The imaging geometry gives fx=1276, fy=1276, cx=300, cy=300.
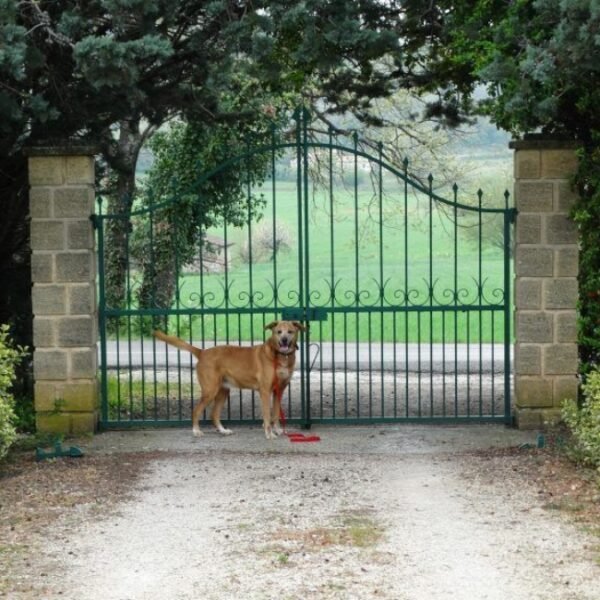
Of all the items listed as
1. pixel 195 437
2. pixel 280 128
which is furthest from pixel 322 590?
pixel 280 128

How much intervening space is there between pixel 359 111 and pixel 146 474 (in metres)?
7.44

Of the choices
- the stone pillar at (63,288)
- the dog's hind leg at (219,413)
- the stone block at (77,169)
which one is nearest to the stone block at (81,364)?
the stone pillar at (63,288)

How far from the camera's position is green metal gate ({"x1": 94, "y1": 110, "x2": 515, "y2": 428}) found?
439 inches

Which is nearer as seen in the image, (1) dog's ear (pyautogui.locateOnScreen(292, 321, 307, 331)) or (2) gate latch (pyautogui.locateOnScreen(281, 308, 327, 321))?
(1) dog's ear (pyautogui.locateOnScreen(292, 321, 307, 331))

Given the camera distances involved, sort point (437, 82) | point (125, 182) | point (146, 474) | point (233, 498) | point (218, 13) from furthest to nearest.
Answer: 1. point (125, 182)
2. point (437, 82)
3. point (218, 13)
4. point (146, 474)
5. point (233, 498)

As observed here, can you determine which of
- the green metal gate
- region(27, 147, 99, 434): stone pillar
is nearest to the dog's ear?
the green metal gate

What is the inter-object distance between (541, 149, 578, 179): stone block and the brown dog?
250cm

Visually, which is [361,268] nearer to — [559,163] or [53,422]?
[559,163]

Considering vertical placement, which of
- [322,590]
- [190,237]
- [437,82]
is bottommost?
[322,590]

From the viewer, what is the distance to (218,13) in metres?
10.3

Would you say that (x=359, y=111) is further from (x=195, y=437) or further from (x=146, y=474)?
(x=146, y=474)

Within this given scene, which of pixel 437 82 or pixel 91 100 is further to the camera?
pixel 437 82

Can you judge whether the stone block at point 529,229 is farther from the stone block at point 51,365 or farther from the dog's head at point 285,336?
the stone block at point 51,365

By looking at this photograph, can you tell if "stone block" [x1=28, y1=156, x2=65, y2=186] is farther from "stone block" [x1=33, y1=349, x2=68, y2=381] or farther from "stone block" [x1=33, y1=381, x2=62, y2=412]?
"stone block" [x1=33, y1=381, x2=62, y2=412]
